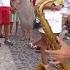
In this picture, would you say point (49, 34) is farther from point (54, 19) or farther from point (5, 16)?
point (5, 16)

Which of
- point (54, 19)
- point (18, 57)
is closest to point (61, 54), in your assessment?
point (54, 19)

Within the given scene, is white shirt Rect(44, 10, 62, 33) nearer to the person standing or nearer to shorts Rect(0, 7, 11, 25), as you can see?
the person standing

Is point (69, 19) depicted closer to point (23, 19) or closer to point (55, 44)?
point (55, 44)

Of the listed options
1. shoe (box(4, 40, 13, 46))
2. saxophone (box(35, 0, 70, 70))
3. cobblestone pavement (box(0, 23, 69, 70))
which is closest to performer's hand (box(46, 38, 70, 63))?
saxophone (box(35, 0, 70, 70))

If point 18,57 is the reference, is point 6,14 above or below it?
above

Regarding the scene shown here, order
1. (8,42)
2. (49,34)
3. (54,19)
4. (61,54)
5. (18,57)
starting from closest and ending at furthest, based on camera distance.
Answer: (61,54), (49,34), (54,19), (18,57), (8,42)

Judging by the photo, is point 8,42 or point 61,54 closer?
point 61,54

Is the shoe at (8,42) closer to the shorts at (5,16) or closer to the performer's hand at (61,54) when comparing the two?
the shorts at (5,16)

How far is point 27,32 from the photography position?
6695mm

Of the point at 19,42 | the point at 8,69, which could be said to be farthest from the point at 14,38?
the point at 8,69

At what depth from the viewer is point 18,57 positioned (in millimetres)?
5297

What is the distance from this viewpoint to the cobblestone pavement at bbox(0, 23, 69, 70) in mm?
4723

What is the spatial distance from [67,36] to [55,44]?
9 cm

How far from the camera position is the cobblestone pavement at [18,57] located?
186 inches
